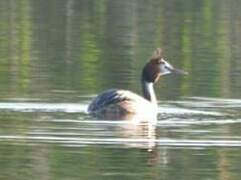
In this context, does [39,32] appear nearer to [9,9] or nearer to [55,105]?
[9,9]

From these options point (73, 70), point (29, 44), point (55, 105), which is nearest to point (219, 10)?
point (29, 44)

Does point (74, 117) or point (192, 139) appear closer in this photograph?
point (192, 139)

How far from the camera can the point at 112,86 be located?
25000 millimetres

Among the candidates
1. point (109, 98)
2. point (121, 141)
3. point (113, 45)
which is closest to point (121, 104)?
point (109, 98)

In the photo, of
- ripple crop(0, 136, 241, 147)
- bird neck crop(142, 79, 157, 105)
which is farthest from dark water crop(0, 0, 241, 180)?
bird neck crop(142, 79, 157, 105)

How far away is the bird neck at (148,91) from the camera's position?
2310 centimetres

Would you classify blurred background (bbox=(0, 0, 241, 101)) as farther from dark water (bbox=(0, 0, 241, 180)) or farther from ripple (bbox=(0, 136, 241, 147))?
ripple (bbox=(0, 136, 241, 147))

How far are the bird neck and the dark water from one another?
0.69 ft

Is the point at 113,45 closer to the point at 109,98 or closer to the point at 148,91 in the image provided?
the point at 148,91

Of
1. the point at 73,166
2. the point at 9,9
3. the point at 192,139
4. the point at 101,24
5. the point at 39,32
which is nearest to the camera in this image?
the point at 73,166

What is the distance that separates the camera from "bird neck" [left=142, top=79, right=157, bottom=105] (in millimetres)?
23095

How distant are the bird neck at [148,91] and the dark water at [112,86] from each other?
0.21 meters

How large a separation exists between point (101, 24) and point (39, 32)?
4639 mm

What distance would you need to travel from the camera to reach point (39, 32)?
3628 cm
